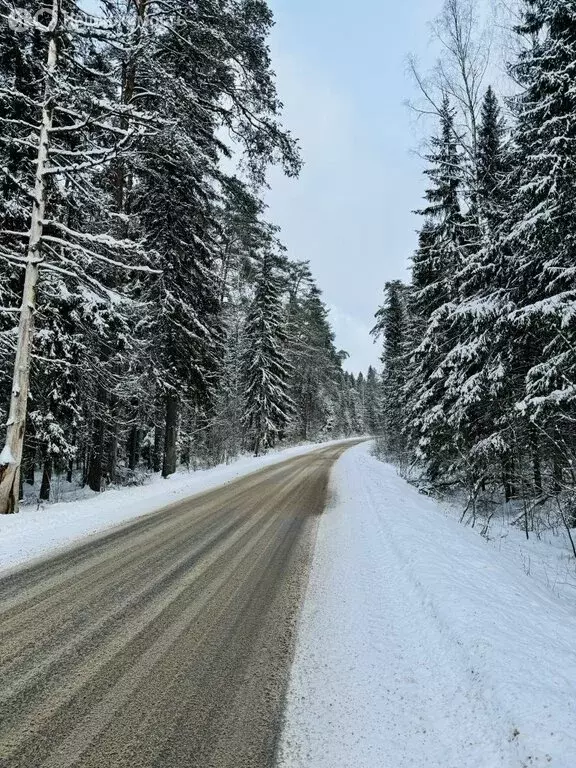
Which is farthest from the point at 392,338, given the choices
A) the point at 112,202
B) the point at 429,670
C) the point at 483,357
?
the point at 429,670

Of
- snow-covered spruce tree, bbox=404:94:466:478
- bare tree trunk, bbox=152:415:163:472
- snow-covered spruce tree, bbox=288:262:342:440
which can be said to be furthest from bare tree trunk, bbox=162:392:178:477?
snow-covered spruce tree, bbox=288:262:342:440

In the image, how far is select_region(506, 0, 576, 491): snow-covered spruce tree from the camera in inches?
316

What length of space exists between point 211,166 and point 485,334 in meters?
9.00

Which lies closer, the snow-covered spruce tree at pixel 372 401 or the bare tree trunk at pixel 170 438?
the bare tree trunk at pixel 170 438

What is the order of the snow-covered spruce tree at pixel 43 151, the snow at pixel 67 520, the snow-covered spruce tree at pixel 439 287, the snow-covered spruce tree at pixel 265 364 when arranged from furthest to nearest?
1. the snow-covered spruce tree at pixel 265 364
2. the snow-covered spruce tree at pixel 439 287
3. the snow-covered spruce tree at pixel 43 151
4. the snow at pixel 67 520

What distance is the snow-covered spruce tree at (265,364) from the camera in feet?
92.1

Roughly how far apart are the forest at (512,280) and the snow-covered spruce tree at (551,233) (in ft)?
0.09

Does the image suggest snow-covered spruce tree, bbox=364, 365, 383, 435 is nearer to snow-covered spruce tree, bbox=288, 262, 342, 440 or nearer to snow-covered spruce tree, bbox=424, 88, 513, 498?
snow-covered spruce tree, bbox=288, 262, 342, 440

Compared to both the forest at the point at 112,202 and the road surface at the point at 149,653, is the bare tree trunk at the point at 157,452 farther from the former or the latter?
the road surface at the point at 149,653

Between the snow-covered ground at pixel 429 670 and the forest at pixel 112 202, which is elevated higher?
the forest at pixel 112 202

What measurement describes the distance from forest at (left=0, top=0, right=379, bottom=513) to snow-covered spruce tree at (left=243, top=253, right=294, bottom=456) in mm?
10218

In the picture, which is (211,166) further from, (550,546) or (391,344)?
(391,344)

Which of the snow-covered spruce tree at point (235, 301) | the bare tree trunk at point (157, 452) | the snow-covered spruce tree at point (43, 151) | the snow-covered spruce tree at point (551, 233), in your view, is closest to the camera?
the snow-covered spruce tree at point (43, 151)

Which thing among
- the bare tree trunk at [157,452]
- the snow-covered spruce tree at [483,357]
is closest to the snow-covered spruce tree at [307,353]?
the bare tree trunk at [157,452]
